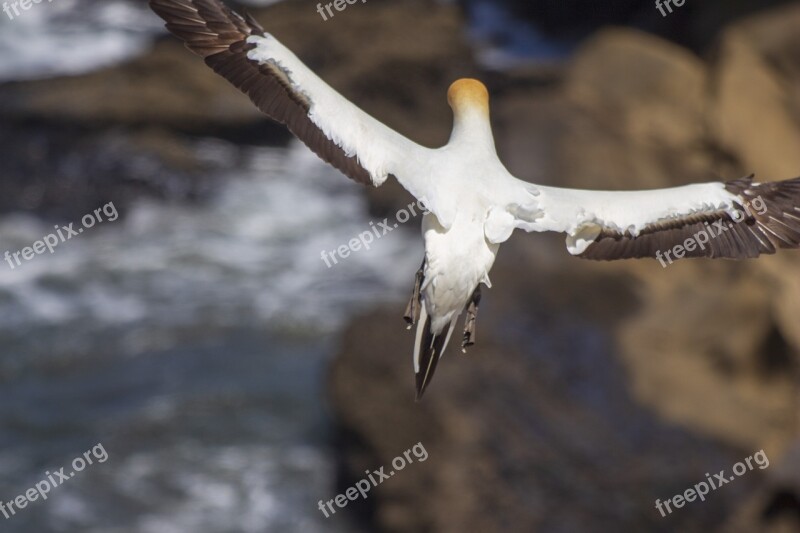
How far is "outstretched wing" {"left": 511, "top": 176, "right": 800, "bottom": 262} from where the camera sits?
5.80 metres

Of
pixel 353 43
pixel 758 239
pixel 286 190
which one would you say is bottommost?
pixel 286 190

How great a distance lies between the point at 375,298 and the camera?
15.7 metres

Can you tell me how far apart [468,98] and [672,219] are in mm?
1170

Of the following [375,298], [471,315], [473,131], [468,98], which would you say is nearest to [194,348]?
[375,298]

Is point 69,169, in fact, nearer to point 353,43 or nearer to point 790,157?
point 353,43

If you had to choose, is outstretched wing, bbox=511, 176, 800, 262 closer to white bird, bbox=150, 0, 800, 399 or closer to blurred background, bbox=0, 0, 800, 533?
white bird, bbox=150, 0, 800, 399

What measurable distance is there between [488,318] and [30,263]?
6.70 meters

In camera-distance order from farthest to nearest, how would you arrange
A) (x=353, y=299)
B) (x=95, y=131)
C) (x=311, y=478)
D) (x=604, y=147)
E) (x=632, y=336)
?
(x=95, y=131) → (x=353, y=299) → (x=604, y=147) → (x=311, y=478) → (x=632, y=336)

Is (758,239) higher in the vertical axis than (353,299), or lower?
higher

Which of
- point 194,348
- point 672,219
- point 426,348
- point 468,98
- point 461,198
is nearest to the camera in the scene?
point 461,198

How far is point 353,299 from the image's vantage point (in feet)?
51.8

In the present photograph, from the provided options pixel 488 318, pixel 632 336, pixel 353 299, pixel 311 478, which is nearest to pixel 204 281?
pixel 353 299

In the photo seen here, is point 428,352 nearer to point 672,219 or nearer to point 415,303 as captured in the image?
point 415,303

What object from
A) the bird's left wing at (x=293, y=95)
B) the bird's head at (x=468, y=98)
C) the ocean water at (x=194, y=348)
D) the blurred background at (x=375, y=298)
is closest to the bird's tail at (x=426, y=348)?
the bird's left wing at (x=293, y=95)
